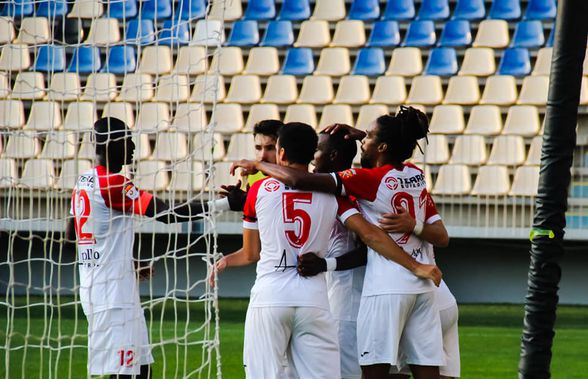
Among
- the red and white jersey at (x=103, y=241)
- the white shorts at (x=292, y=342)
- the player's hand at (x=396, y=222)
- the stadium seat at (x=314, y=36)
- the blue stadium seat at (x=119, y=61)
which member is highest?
the stadium seat at (x=314, y=36)

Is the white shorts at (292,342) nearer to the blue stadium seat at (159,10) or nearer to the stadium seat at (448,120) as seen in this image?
the stadium seat at (448,120)

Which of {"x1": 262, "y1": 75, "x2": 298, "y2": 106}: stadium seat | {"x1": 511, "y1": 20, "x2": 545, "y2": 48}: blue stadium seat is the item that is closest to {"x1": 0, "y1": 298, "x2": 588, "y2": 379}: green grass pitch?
{"x1": 262, "y1": 75, "x2": 298, "y2": 106}: stadium seat

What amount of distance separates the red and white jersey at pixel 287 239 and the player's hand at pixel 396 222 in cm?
27

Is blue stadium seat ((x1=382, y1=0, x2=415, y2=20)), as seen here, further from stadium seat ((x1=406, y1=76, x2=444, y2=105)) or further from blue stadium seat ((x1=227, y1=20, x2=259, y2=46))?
blue stadium seat ((x1=227, y1=20, x2=259, y2=46))

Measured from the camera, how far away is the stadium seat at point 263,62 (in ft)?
54.7

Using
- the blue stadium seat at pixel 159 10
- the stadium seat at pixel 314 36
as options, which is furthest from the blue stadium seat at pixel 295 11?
the blue stadium seat at pixel 159 10

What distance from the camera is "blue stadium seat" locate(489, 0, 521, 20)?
16672mm

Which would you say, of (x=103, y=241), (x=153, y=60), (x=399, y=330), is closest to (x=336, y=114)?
(x=153, y=60)

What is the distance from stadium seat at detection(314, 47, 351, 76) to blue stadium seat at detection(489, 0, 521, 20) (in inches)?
89.9

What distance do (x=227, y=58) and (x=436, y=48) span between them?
3.13 metres

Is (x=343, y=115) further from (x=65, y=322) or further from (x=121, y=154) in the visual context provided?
(x=121, y=154)

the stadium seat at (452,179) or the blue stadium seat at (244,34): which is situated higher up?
the blue stadium seat at (244,34)

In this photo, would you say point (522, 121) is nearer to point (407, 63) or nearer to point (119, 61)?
point (407, 63)

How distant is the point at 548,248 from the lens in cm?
484
